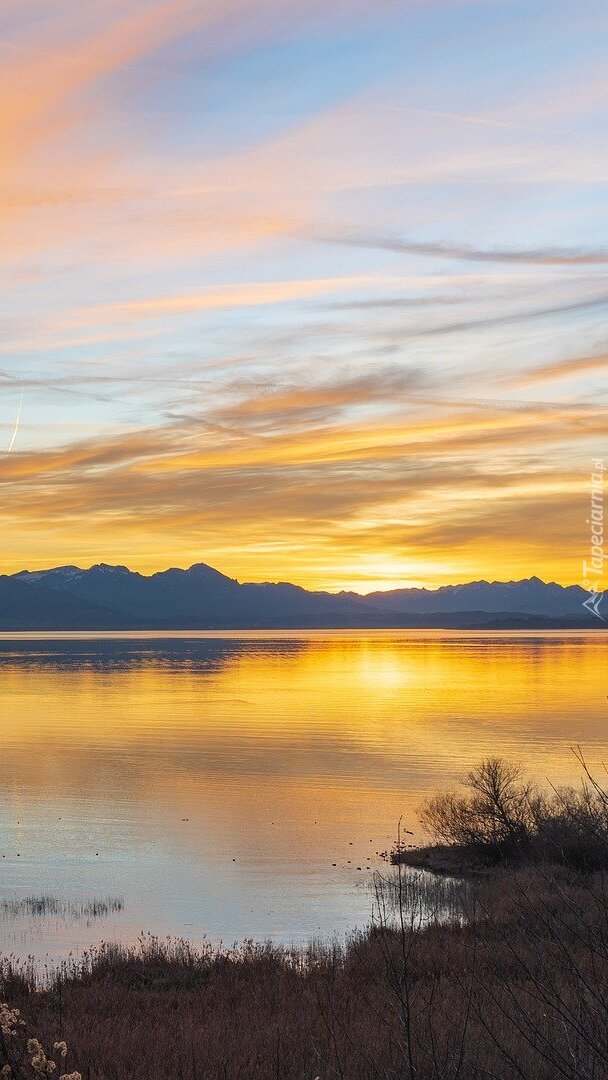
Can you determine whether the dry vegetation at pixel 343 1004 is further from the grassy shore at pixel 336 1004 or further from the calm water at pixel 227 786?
the calm water at pixel 227 786

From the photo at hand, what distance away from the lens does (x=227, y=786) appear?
184 feet

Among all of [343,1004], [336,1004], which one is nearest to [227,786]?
[343,1004]

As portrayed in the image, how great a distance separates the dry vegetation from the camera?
1210cm

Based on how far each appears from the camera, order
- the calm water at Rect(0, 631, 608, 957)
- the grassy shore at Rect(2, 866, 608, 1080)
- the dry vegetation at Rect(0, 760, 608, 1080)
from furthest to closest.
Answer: the calm water at Rect(0, 631, 608, 957)
the grassy shore at Rect(2, 866, 608, 1080)
the dry vegetation at Rect(0, 760, 608, 1080)

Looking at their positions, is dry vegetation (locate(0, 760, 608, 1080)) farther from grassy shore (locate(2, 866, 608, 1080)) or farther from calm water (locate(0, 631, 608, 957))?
calm water (locate(0, 631, 608, 957))

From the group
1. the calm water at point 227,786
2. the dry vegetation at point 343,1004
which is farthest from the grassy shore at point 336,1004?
the calm water at point 227,786

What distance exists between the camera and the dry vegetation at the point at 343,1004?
12.1 metres

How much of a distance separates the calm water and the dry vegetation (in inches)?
182

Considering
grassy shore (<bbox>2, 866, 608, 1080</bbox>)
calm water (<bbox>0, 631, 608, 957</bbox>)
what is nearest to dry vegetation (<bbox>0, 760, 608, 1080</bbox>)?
grassy shore (<bbox>2, 866, 608, 1080</bbox>)

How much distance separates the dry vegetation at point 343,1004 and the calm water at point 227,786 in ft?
15.2

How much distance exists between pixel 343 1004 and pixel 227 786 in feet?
126

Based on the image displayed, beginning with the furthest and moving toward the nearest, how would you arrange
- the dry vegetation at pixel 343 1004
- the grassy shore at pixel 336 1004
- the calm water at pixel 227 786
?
1. the calm water at pixel 227 786
2. the grassy shore at pixel 336 1004
3. the dry vegetation at pixel 343 1004

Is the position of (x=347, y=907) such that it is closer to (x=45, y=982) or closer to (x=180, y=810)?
(x=45, y=982)

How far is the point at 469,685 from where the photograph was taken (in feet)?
433
